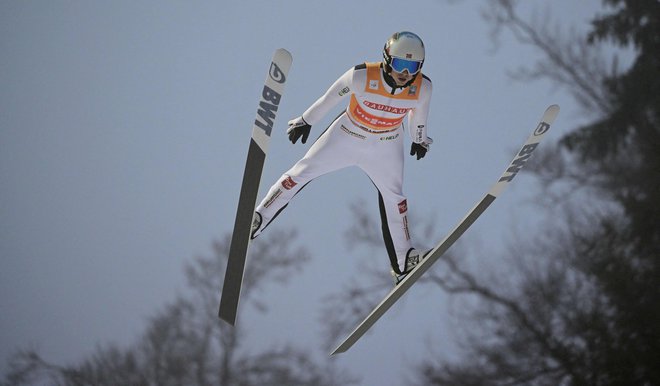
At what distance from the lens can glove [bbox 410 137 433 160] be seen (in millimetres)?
4895

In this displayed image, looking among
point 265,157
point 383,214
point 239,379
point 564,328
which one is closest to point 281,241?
point 239,379

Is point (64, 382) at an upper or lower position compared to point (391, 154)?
upper

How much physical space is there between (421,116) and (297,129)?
81 centimetres

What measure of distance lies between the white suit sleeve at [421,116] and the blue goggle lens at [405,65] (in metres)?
0.27

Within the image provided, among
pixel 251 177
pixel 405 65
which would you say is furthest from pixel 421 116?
pixel 251 177

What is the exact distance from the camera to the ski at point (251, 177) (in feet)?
13.6

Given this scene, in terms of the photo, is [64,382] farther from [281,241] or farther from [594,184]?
[594,184]

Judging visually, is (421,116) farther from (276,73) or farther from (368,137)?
(276,73)

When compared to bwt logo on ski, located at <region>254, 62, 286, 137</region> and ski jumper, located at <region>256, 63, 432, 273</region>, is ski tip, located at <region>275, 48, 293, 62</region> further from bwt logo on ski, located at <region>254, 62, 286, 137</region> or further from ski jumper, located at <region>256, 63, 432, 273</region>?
ski jumper, located at <region>256, 63, 432, 273</region>

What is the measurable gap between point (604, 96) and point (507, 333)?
3.90 meters

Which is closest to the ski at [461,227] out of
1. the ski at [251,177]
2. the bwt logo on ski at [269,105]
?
the ski at [251,177]

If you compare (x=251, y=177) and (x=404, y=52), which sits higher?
(x=404, y=52)

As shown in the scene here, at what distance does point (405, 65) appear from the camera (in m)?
4.36

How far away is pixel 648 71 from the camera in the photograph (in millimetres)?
10945
